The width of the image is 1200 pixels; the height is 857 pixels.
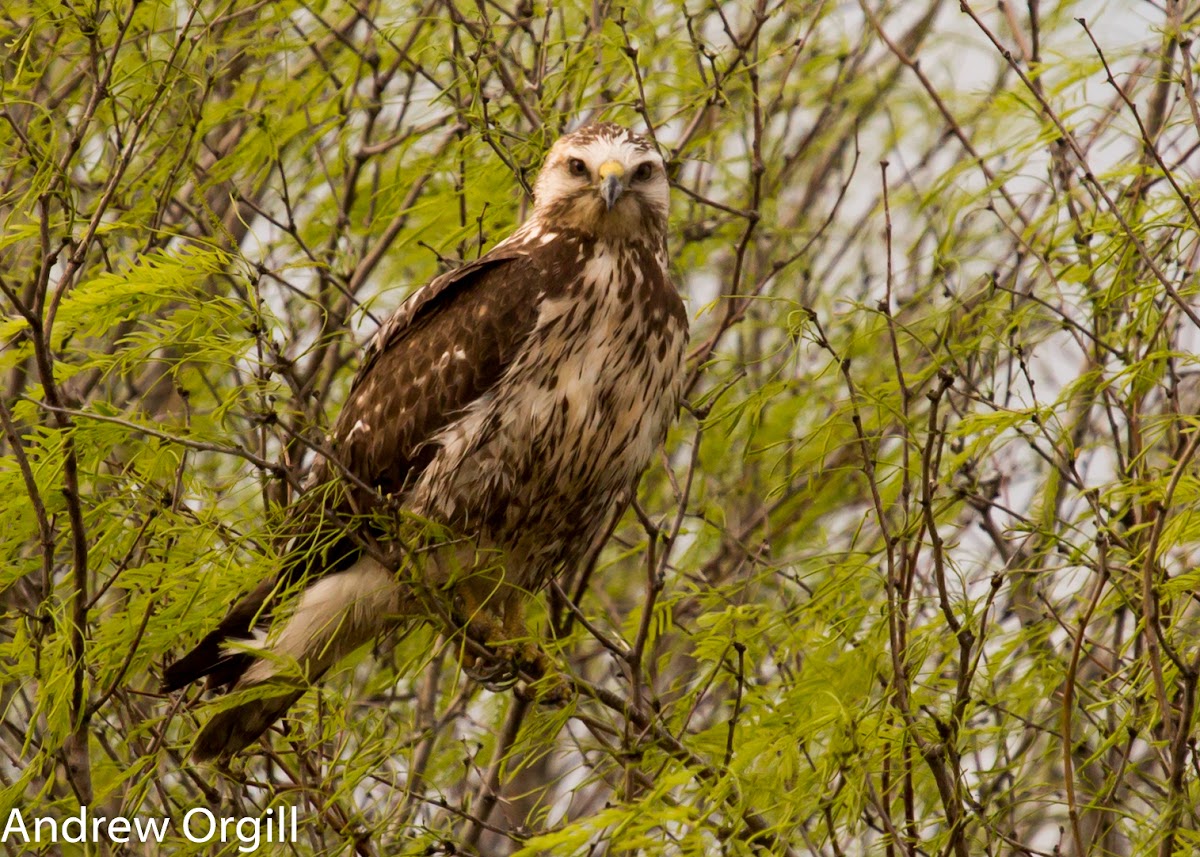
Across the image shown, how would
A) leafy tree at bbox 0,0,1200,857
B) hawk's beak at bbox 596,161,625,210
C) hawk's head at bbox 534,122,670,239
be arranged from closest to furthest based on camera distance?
leafy tree at bbox 0,0,1200,857 → hawk's beak at bbox 596,161,625,210 → hawk's head at bbox 534,122,670,239

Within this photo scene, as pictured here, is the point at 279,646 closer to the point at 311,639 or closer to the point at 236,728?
the point at 311,639

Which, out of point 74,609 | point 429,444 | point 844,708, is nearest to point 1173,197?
point 844,708

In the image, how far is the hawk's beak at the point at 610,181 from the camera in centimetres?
379

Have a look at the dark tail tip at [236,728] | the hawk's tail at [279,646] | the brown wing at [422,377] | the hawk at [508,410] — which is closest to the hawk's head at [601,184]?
the hawk at [508,410]

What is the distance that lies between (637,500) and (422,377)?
792 millimetres

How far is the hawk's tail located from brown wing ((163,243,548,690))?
0.5 inches

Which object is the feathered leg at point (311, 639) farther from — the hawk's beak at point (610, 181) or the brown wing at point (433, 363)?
the hawk's beak at point (610, 181)

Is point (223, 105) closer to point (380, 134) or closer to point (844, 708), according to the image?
point (380, 134)

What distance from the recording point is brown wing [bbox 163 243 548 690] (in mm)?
3814

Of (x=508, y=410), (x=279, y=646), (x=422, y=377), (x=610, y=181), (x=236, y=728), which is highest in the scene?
Answer: (x=610, y=181)

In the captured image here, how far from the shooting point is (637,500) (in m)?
4.38

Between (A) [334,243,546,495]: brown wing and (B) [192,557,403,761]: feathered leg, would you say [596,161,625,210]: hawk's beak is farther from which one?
(B) [192,557,403,761]: feathered leg

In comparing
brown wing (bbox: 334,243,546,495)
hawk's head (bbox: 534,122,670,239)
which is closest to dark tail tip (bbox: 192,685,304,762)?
brown wing (bbox: 334,243,546,495)

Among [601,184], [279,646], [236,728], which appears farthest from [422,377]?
[236,728]
